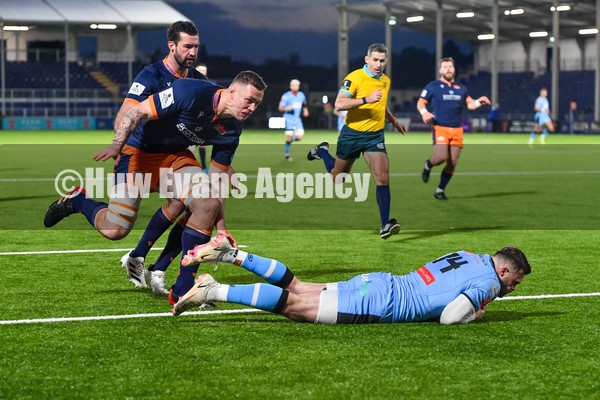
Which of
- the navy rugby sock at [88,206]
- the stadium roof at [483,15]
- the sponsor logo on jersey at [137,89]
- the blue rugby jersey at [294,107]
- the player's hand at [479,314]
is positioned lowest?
the player's hand at [479,314]

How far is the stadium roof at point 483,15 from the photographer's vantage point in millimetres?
62281

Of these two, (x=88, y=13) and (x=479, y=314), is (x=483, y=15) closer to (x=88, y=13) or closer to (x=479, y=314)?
(x=88, y=13)

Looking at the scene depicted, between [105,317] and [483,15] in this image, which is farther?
[483,15]

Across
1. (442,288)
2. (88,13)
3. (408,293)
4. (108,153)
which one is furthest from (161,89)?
(88,13)

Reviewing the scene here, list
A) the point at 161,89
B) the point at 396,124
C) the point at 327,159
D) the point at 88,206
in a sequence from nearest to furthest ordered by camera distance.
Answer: the point at 161,89 < the point at 88,206 < the point at 396,124 < the point at 327,159

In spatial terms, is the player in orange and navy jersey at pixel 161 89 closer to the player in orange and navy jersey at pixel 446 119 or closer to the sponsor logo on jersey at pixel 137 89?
the sponsor logo on jersey at pixel 137 89

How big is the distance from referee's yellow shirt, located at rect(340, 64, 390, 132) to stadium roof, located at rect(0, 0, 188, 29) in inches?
2128

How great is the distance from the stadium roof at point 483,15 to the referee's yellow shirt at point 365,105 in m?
48.3

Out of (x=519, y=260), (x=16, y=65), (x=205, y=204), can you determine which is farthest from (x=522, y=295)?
(x=16, y=65)

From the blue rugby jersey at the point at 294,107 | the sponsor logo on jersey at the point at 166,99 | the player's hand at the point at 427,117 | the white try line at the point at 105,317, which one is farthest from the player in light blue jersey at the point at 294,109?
the white try line at the point at 105,317

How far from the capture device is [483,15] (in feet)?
219

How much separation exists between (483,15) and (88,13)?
26729 mm

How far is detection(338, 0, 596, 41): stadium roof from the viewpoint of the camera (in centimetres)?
6228

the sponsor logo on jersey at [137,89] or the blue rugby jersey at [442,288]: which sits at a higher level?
the sponsor logo on jersey at [137,89]
